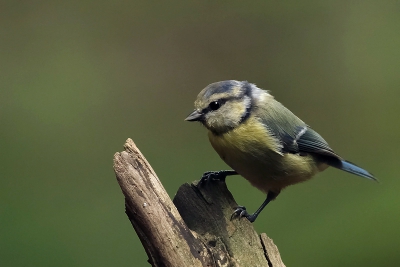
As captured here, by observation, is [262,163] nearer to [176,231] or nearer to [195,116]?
[195,116]

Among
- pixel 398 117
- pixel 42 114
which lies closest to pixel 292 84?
pixel 398 117

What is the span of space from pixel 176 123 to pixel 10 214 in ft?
4.17

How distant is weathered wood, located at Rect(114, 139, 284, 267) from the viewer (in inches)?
45.9

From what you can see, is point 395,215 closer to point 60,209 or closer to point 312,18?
point 312,18

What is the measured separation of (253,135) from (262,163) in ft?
0.35

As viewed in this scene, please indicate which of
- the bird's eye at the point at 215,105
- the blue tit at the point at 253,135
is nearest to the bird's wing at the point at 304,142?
the blue tit at the point at 253,135

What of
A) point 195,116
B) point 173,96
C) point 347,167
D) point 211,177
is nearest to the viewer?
point 211,177

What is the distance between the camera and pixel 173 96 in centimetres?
332

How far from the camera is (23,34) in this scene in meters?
3.12

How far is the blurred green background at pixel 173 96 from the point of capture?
2.75 m

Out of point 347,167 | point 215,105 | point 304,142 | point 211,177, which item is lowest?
point 347,167

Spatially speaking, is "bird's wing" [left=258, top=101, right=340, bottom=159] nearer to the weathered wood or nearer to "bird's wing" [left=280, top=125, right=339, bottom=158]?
"bird's wing" [left=280, top=125, right=339, bottom=158]

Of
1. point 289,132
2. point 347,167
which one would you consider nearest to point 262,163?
point 289,132

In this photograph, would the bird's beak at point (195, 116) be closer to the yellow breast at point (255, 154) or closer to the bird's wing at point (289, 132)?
the yellow breast at point (255, 154)
